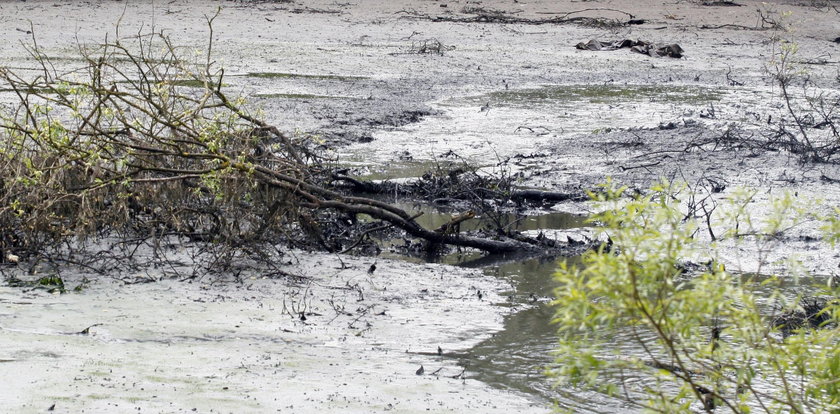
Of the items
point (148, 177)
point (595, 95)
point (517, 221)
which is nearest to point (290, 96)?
point (595, 95)

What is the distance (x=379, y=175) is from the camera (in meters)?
9.61

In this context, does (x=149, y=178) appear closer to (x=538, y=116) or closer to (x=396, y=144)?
(x=396, y=144)

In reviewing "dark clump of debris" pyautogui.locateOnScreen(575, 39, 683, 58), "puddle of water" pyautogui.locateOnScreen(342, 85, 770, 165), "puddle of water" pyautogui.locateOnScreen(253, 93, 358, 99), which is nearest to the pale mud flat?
"puddle of water" pyautogui.locateOnScreen(342, 85, 770, 165)

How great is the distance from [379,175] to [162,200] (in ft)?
11.5

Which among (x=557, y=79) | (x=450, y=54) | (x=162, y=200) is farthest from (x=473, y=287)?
(x=450, y=54)

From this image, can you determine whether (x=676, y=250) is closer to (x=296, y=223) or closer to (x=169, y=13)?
(x=296, y=223)

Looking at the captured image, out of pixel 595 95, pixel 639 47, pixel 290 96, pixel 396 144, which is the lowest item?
pixel 396 144

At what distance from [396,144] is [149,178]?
17.1 feet

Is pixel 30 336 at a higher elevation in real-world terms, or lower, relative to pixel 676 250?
lower

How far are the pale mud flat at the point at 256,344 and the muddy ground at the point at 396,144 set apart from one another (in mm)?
15

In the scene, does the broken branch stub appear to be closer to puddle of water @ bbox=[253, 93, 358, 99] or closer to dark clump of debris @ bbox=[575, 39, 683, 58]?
puddle of water @ bbox=[253, 93, 358, 99]

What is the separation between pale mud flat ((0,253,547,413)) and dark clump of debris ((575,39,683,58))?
40.2ft

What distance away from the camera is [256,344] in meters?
4.97

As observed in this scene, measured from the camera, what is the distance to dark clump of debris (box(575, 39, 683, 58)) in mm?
17766
